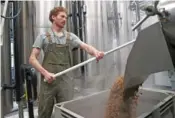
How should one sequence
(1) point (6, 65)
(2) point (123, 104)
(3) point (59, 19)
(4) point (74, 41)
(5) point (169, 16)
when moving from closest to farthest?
(5) point (169, 16) → (2) point (123, 104) → (3) point (59, 19) → (4) point (74, 41) → (1) point (6, 65)

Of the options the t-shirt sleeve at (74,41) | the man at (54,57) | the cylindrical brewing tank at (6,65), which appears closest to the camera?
the man at (54,57)

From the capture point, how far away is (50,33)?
5.67 feet

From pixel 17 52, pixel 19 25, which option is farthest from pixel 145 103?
pixel 19 25

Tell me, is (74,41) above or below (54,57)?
above

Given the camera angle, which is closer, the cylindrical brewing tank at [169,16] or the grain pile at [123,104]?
the cylindrical brewing tank at [169,16]

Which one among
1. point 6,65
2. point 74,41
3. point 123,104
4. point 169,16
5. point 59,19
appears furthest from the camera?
point 6,65

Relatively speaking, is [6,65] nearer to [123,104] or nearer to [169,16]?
[123,104]

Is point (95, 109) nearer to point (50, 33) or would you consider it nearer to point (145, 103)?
point (145, 103)

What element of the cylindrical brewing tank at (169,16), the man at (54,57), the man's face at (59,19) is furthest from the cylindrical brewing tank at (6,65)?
the cylindrical brewing tank at (169,16)

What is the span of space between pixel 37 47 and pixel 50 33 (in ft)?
0.55

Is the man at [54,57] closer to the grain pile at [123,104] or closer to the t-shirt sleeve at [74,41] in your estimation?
the t-shirt sleeve at [74,41]

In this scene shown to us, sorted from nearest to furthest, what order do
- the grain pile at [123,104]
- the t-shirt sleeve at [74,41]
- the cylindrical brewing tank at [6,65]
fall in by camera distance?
the grain pile at [123,104]
the t-shirt sleeve at [74,41]
the cylindrical brewing tank at [6,65]

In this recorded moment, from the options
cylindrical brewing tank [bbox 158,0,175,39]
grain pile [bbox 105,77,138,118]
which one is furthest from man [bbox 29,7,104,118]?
cylindrical brewing tank [bbox 158,0,175,39]

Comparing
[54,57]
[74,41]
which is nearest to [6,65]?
[54,57]
